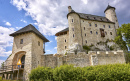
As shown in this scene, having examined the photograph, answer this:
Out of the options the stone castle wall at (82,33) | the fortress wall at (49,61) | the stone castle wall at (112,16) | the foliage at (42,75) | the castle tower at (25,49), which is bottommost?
the foliage at (42,75)

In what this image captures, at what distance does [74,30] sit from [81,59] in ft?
35.0

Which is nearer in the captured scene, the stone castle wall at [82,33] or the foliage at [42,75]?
the foliage at [42,75]

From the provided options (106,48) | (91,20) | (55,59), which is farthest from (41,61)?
(91,20)

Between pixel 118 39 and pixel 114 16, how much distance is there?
12.1 meters

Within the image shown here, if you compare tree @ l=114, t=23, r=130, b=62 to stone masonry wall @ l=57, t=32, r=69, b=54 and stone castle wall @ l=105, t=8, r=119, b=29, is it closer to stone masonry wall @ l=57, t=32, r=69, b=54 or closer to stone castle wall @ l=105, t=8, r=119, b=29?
stone castle wall @ l=105, t=8, r=119, b=29

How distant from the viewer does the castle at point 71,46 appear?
17094mm

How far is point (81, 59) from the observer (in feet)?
72.0

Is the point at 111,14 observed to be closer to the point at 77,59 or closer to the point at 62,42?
the point at 62,42

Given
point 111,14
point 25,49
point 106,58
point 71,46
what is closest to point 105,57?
point 106,58

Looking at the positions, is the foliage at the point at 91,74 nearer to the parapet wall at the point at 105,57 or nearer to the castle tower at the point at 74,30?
the parapet wall at the point at 105,57

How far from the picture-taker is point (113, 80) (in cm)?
847

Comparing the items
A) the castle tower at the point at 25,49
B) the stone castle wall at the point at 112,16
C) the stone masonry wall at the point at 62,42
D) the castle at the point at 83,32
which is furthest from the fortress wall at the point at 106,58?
the stone castle wall at the point at 112,16

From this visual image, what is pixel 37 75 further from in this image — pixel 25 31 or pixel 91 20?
pixel 91 20

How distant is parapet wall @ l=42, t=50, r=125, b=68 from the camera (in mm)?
20578
